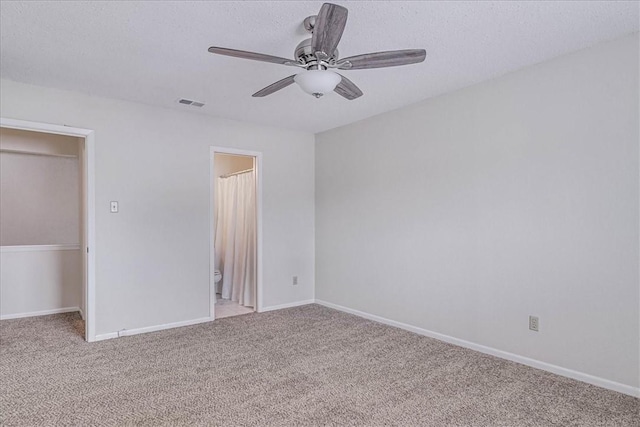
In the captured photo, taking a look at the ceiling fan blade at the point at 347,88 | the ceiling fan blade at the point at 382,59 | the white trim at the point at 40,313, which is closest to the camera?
the ceiling fan blade at the point at 382,59

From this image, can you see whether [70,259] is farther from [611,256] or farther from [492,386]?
[611,256]

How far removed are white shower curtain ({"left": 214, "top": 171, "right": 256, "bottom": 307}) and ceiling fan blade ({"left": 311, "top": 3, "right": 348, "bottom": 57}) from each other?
115 inches

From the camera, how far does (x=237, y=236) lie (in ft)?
17.1

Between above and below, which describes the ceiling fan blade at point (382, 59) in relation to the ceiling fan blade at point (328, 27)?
below

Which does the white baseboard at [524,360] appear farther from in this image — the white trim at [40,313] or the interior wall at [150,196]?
the white trim at [40,313]

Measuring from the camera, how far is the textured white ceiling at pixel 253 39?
2.10 metres

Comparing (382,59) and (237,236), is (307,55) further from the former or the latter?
(237,236)

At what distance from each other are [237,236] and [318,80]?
134 inches

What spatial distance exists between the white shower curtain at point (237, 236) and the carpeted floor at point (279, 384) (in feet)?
3.98

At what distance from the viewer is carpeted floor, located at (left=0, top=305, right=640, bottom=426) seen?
85.3 inches

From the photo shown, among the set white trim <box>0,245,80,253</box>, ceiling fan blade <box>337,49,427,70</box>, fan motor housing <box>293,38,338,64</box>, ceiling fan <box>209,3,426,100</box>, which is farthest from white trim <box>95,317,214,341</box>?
ceiling fan blade <box>337,49,427,70</box>

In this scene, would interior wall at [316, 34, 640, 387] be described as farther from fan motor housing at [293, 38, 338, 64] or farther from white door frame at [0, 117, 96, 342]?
white door frame at [0, 117, 96, 342]

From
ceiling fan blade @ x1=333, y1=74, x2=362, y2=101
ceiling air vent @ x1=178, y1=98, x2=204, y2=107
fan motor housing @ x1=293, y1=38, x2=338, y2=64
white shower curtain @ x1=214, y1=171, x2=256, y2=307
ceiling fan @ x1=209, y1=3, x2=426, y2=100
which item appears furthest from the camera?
white shower curtain @ x1=214, y1=171, x2=256, y2=307

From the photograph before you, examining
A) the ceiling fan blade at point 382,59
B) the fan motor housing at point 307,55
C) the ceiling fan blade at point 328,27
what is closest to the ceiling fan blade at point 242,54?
the fan motor housing at point 307,55
